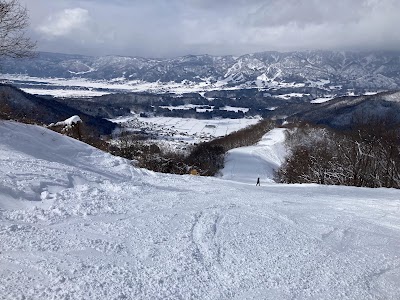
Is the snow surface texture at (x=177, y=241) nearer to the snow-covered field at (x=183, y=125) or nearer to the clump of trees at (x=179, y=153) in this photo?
the clump of trees at (x=179, y=153)

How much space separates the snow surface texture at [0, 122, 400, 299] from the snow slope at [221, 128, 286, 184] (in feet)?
110

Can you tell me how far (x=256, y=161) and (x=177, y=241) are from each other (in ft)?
178

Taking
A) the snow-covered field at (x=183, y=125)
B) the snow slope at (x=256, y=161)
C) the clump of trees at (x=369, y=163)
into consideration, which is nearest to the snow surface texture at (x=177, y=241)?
the clump of trees at (x=369, y=163)

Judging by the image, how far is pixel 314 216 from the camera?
29.0 ft

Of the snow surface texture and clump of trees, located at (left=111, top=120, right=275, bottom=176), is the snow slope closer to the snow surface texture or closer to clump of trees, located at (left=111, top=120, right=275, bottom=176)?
clump of trees, located at (left=111, top=120, right=275, bottom=176)

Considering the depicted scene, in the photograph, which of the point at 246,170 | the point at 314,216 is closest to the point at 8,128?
the point at 314,216

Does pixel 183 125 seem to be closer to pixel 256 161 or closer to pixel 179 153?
pixel 179 153

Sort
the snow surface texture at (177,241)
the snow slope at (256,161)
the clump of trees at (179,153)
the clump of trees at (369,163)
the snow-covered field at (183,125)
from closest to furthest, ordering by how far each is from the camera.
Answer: the snow surface texture at (177,241), the clump of trees at (179,153), the clump of trees at (369,163), the snow slope at (256,161), the snow-covered field at (183,125)

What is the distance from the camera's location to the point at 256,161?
197 feet

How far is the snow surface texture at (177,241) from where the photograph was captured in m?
5.00

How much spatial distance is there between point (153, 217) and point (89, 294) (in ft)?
10.3

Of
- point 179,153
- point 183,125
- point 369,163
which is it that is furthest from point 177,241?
point 183,125

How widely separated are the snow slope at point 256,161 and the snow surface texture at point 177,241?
33623 mm

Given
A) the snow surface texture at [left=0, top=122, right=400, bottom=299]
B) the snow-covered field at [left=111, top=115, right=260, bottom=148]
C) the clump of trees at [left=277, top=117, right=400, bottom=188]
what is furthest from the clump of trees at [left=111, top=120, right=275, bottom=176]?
the snow-covered field at [left=111, top=115, right=260, bottom=148]
